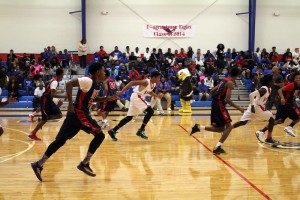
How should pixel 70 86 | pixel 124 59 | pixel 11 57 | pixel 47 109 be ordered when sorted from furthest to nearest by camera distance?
pixel 124 59, pixel 11 57, pixel 47 109, pixel 70 86

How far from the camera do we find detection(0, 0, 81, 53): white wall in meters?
24.8

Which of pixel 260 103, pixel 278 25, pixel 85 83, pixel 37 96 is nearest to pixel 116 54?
pixel 37 96

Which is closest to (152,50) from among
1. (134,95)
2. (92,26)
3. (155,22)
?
(155,22)

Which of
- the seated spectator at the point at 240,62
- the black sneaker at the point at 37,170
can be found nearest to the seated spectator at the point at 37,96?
the seated spectator at the point at 240,62

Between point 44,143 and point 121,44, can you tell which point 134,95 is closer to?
point 44,143

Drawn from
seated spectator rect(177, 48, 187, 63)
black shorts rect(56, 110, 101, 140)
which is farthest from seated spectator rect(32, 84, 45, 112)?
black shorts rect(56, 110, 101, 140)

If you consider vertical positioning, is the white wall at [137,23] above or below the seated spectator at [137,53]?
above

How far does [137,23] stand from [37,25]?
6064mm

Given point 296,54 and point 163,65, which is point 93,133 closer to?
point 163,65

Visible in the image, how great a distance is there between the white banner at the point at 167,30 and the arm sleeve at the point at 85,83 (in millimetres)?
19929

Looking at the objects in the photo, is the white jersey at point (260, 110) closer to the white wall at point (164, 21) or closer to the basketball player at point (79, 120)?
the basketball player at point (79, 120)

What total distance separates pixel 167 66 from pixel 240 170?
15.7 meters

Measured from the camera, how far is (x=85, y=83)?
5.98 meters

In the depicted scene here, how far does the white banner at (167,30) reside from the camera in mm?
25547
